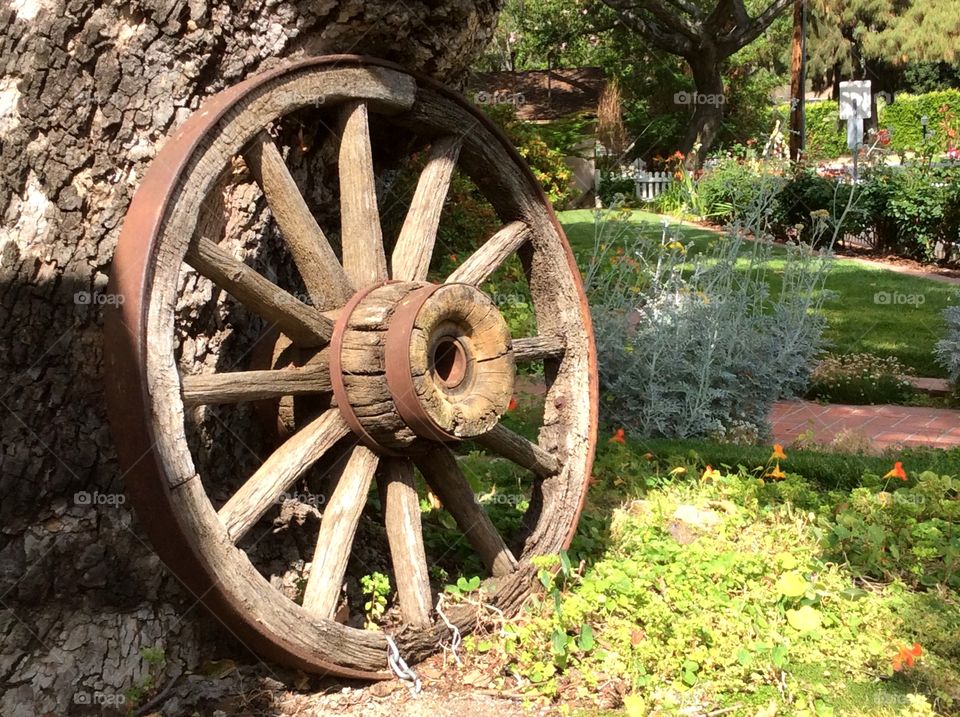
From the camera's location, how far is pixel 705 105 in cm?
2319

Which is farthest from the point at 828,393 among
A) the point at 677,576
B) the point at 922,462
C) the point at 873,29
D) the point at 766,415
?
the point at 873,29

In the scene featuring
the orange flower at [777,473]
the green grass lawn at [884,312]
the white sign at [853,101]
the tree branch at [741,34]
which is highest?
the tree branch at [741,34]

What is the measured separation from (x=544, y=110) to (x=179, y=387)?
2207 cm

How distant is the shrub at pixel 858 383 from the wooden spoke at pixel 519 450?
380 cm

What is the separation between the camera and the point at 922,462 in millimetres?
4762

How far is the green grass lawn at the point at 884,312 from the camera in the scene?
291 inches

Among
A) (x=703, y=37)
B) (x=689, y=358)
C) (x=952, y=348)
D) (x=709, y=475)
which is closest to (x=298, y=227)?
(x=709, y=475)

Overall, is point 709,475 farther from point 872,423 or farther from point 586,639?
point 872,423

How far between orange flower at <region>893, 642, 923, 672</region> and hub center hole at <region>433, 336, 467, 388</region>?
4.91 ft

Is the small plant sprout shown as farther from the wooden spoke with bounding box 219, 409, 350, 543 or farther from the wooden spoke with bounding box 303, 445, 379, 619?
the wooden spoke with bounding box 219, 409, 350, 543

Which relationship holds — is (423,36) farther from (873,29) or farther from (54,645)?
(873,29)

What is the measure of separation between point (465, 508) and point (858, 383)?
170 inches

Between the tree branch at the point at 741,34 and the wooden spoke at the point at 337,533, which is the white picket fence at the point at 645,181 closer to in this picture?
the tree branch at the point at 741,34

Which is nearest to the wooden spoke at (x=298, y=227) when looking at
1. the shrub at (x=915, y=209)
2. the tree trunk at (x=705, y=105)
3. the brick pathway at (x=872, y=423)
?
the brick pathway at (x=872, y=423)
